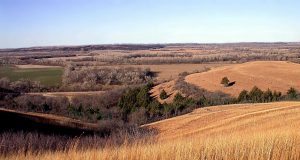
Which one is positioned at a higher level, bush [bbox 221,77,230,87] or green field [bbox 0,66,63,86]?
bush [bbox 221,77,230,87]

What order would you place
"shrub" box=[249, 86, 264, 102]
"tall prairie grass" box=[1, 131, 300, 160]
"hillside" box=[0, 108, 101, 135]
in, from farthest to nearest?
"shrub" box=[249, 86, 264, 102], "hillside" box=[0, 108, 101, 135], "tall prairie grass" box=[1, 131, 300, 160]

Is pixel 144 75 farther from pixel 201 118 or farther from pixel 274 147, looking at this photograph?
pixel 274 147

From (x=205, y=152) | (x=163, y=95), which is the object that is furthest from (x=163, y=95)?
(x=205, y=152)

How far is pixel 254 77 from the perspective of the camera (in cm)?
6738

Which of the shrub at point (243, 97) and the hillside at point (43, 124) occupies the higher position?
the hillside at point (43, 124)

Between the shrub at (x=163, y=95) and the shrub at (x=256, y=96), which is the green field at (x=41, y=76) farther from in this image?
the shrub at (x=256, y=96)

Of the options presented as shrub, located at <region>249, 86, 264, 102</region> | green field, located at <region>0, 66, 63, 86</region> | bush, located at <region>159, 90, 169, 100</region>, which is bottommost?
green field, located at <region>0, 66, 63, 86</region>

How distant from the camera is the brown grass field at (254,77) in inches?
2435

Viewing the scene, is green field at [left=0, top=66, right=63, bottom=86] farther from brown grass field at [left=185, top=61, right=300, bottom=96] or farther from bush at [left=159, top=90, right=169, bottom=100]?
bush at [left=159, top=90, right=169, bottom=100]

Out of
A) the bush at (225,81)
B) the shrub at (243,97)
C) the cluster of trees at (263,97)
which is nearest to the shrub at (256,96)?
the cluster of trees at (263,97)

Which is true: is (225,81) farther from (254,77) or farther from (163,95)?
(163,95)

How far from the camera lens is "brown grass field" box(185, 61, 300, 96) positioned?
203ft


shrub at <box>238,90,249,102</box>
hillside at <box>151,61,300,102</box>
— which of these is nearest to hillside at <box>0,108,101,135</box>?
shrub at <box>238,90,249,102</box>

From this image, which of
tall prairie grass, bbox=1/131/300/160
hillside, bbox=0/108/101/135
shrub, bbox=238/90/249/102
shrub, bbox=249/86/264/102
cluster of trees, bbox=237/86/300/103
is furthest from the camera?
shrub, bbox=238/90/249/102
